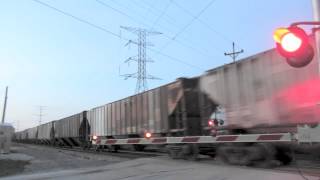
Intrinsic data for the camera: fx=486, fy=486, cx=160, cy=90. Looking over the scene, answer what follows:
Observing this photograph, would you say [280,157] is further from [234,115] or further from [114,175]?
[114,175]

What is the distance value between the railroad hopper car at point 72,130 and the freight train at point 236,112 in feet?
43.9

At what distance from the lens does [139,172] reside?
14453mm

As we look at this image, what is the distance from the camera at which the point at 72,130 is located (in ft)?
145

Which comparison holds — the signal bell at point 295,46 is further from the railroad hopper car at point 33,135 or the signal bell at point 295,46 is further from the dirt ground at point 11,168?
the railroad hopper car at point 33,135

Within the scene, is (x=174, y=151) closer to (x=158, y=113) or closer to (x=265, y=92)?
(x=158, y=113)

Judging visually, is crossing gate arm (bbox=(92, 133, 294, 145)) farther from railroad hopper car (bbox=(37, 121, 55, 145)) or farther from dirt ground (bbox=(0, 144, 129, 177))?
railroad hopper car (bbox=(37, 121, 55, 145))

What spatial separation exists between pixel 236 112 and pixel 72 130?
1192 inches

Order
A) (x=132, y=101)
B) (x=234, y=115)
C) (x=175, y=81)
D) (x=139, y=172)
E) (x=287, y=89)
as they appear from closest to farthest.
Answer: (x=287, y=89)
(x=139, y=172)
(x=234, y=115)
(x=175, y=81)
(x=132, y=101)

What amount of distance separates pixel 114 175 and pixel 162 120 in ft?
28.6

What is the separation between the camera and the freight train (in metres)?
12.9

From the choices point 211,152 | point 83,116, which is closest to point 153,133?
point 211,152

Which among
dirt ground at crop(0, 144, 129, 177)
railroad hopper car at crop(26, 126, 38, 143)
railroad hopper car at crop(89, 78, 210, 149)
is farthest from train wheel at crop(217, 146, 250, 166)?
railroad hopper car at crop(26, 126, 38, 143)

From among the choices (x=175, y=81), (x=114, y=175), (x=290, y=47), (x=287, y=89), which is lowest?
(x=114, y=175)

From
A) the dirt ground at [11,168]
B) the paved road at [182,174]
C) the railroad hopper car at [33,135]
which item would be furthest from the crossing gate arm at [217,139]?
the railroad hopper car at [33,135]
